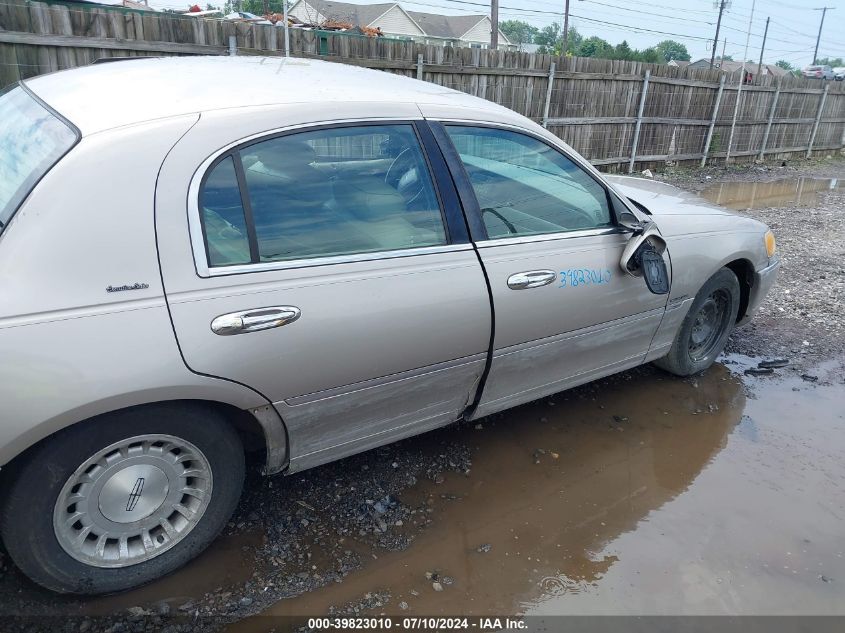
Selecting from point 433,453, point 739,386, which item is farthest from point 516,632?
point 739,386

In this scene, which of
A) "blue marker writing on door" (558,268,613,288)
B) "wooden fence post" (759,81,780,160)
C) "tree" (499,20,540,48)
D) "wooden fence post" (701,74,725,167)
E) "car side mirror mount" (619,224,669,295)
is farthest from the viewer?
"tree" (499,20,540,48)

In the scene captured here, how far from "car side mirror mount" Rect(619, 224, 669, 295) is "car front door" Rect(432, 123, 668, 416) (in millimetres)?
42

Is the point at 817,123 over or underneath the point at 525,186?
underneath

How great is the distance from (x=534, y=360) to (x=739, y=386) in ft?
7.05

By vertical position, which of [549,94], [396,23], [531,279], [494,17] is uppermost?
[396,23]

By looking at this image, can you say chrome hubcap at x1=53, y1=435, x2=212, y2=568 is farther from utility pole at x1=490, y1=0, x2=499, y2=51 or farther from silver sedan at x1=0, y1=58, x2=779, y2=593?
utility pole at x1=490, y1=0, x2=499, y2=51

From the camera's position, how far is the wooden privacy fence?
20.7 feet

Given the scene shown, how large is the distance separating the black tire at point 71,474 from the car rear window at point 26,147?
75cm

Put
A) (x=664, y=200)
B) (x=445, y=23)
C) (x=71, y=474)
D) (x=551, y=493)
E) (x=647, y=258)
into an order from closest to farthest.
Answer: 1. (x=71, y=474)
2. (x=551, y=493)
3. (x=647, y=258)
4. (x=664, y=200)
5. (x=445, y=23)

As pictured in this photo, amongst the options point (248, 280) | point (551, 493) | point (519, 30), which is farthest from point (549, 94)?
point (519, 30)

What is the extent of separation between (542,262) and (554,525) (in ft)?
4.17

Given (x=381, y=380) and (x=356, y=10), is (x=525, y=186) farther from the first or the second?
(x=356, y=10)

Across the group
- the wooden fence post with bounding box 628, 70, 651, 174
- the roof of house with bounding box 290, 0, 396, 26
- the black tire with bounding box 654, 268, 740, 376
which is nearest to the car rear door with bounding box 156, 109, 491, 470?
the black tire with bounding box 654, 268, 740, 376

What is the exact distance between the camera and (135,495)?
2.36 meters
